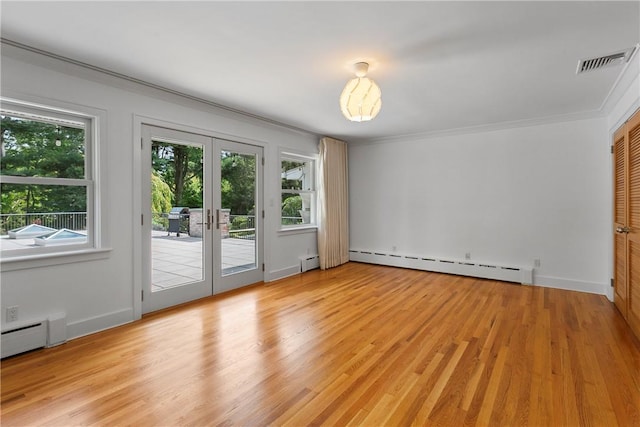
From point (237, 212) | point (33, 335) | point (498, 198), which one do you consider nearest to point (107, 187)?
point (33, 335)

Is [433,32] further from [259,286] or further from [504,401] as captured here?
[259,286]

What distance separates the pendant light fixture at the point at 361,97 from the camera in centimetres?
266

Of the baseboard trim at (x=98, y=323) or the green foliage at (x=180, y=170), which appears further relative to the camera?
the green foliage at (x=180, y=170)

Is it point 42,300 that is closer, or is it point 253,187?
point 42,300

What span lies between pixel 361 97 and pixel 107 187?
2575 millimetres

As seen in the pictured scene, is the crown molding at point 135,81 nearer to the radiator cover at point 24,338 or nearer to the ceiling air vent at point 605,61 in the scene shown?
the radiator cover at point 24,338

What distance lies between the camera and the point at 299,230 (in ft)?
17.9

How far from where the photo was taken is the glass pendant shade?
2.66 metres

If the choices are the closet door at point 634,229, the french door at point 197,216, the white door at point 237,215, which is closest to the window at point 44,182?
the french door at point 197,216

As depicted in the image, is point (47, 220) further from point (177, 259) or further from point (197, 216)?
point (197, 216)

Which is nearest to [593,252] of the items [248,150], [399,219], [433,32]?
[399,219]

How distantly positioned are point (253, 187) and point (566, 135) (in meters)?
4.54

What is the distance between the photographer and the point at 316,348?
8.55ft

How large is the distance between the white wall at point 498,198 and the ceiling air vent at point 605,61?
1.84 metres
